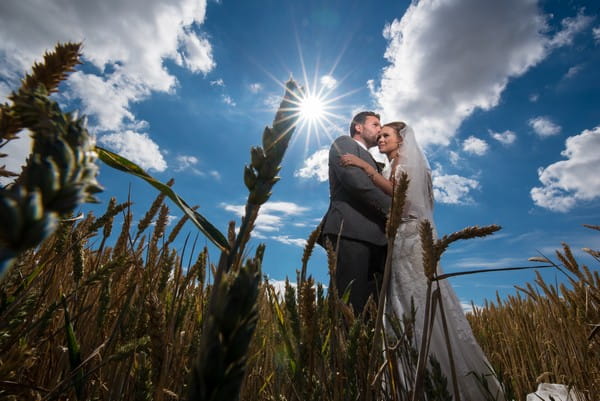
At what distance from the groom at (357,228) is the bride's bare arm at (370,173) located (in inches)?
1.6

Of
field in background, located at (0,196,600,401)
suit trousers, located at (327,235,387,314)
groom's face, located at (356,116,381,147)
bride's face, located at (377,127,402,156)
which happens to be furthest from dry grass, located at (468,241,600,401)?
groom's face, located at (356,116,381,147)

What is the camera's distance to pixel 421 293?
9.75 feet

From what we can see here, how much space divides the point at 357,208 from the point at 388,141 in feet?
4.05

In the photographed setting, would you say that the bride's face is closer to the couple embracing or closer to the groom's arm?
the couple embracing

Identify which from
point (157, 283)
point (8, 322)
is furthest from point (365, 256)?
point (8, 322)

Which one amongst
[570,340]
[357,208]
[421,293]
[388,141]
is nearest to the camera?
[570,340]

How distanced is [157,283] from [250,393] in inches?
20.8

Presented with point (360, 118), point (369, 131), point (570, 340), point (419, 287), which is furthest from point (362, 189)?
point (570, 340)

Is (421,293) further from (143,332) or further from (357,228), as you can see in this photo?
(143,332)

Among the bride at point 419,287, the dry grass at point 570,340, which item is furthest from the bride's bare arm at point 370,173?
the dry grass at point 570,340

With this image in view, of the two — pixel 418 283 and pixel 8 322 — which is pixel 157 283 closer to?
pixel 8 322

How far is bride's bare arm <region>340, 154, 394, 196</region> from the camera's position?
356cm

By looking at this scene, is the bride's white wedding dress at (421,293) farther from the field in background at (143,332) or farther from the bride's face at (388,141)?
the field in background at (143,332)

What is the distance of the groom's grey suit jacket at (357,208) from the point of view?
352 cm
